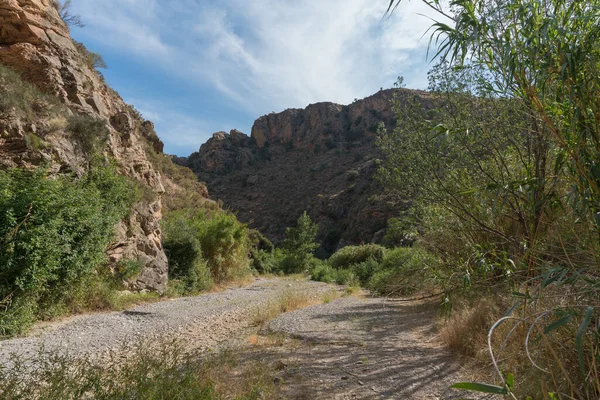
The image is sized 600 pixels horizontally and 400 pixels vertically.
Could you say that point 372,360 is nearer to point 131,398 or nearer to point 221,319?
point 131,398

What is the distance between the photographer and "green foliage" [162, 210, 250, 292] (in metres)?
14.6

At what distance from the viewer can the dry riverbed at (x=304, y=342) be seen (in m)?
4.02

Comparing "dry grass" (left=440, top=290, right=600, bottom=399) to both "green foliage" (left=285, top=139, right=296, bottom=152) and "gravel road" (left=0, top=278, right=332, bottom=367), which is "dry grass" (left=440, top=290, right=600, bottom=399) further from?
"green foliage" (left=285, top=139, right=296, bottom=152)

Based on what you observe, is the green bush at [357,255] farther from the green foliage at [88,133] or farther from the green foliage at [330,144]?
the green foliage at [330,144]

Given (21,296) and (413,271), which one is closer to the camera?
(413,271)

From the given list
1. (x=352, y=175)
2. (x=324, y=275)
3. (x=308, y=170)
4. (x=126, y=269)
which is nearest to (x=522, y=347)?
(x=126, y=269)

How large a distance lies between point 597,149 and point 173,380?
12.1 ft

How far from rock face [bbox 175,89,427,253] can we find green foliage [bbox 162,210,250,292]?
69.5 ft

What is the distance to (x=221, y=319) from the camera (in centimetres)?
857

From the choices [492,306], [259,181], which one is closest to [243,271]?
[492,306]

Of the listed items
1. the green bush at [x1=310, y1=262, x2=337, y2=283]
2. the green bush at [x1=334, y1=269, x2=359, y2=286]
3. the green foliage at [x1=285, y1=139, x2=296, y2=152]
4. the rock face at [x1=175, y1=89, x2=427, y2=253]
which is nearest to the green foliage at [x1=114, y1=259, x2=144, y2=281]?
the green bush at [x1=334, y1=269, x2=359, y2=286]

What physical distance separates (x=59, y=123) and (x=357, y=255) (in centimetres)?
2091

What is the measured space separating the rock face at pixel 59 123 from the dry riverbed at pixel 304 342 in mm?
2649

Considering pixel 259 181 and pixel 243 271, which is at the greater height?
pixel 259 181
